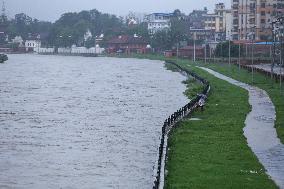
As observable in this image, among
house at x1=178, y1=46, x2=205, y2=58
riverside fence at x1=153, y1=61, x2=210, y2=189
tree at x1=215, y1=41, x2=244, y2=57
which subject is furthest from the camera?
house at x1=178, y1=46, x2=205, y2=58

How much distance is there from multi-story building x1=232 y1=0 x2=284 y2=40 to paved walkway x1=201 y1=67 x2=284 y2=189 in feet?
273

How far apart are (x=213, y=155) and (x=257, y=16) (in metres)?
106

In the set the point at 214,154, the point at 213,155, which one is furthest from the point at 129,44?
the point at 213,155

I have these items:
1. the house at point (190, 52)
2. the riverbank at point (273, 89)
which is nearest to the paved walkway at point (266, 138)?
the riverbank at point (273, 89)

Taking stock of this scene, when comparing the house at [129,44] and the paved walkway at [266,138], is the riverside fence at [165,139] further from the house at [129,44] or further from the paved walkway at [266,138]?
the house at [129,44]

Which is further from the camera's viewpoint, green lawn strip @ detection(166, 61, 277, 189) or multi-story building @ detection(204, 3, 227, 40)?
multi-story building @ detection(204, 3, 227, 40)

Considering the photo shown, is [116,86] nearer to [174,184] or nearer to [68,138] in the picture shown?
[68,138]

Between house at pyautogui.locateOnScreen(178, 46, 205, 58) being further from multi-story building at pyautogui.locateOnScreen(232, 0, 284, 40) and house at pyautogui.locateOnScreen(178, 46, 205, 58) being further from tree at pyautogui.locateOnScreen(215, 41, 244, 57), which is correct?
tree at pyautogui.locateOnScreen(215, 41, 244, 57)

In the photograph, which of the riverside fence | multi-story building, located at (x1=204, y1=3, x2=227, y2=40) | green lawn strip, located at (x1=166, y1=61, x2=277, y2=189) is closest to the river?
the riverside fence

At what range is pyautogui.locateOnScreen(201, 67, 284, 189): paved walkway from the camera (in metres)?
22.4

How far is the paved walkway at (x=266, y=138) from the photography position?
22.4 meters

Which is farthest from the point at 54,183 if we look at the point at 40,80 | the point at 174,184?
the point at 40,80

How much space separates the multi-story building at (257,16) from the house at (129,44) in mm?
32630

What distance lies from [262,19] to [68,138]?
10088cm
